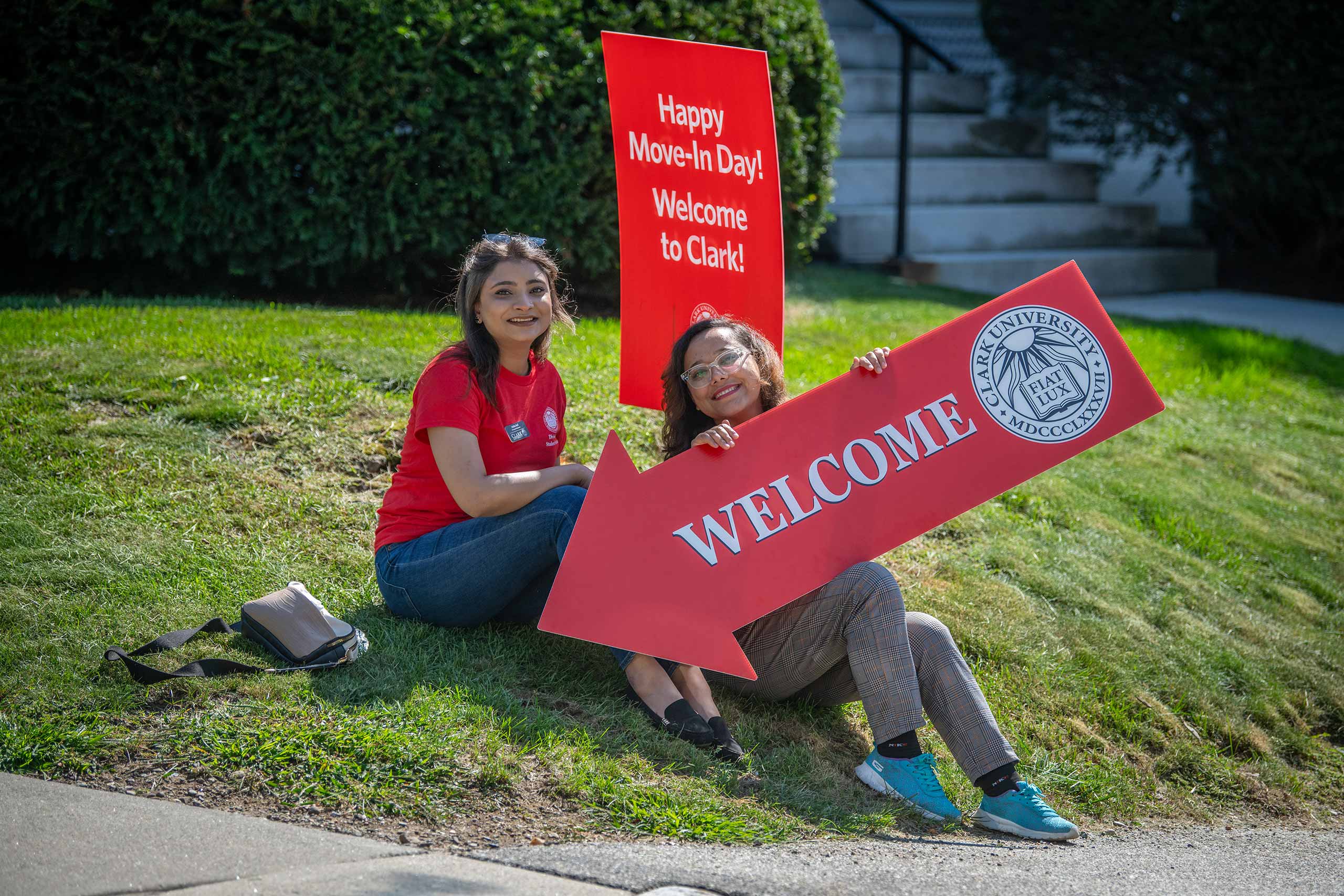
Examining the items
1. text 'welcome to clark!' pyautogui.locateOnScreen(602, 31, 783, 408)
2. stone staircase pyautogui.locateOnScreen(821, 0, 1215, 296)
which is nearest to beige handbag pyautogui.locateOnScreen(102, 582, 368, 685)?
text 'welcome to clark!' pyautogui.locateOnScreen(602, 31, 783, 408)

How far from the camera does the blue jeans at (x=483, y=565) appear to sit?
340 cm

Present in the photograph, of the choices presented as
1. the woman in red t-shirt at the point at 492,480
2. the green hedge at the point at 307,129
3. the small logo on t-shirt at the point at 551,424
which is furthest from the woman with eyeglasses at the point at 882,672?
the green hedge at the point at 307,129

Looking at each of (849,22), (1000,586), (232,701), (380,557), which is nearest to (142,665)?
(232,701)

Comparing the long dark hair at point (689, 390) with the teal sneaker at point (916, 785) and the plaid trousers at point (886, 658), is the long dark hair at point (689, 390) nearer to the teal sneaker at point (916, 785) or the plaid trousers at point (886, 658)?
the plaid trousers at point (886, 658)

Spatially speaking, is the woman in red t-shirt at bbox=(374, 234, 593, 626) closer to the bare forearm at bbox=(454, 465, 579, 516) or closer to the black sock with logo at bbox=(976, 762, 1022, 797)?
the bare forearm at bbox=(454, 465, 579, 516)

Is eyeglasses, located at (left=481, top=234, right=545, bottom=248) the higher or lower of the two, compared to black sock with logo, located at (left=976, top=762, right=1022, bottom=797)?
higher

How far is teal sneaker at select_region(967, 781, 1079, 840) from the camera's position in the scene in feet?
10.5

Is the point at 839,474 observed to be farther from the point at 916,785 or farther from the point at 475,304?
the point at 475,304

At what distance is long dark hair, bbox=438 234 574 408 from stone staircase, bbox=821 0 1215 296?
667cm

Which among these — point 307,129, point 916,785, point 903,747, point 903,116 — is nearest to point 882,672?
point 903,747

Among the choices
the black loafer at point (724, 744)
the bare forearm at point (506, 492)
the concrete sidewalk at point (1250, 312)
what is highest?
the bare forearm at point (506, 492)

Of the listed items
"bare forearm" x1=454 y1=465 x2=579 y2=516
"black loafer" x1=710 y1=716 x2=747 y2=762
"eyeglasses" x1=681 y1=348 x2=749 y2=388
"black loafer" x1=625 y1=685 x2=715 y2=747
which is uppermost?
"eyeglasses" x1=681 y1=348 x2=749 y2=388

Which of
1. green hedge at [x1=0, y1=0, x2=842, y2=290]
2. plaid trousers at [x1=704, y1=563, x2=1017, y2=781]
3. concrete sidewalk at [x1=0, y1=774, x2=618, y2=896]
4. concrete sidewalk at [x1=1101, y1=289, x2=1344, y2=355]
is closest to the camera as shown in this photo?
concrete sidewalk at [x1=0, y1=774, x2=618, y2=896]

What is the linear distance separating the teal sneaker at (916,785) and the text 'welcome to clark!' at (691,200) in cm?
150
